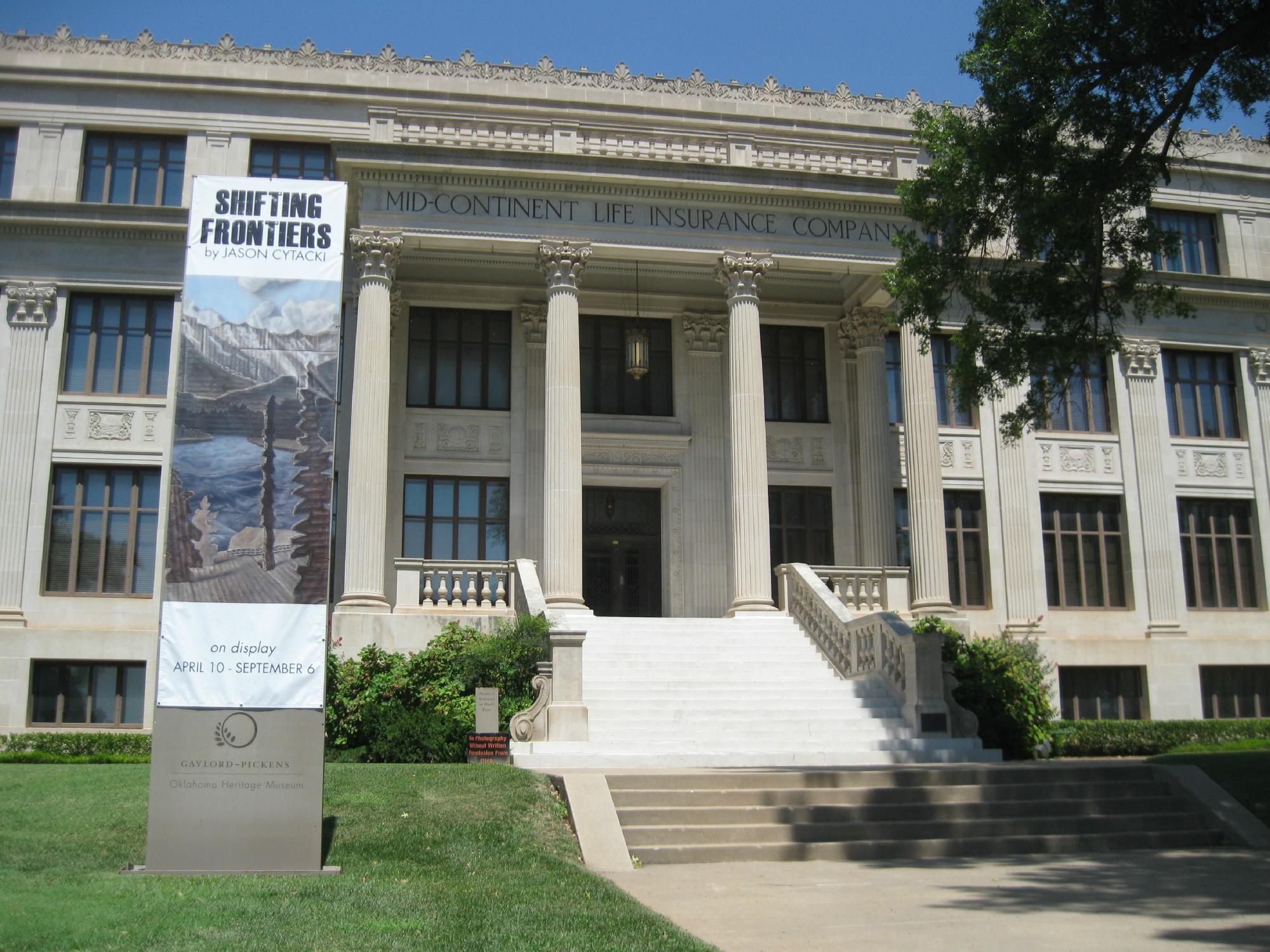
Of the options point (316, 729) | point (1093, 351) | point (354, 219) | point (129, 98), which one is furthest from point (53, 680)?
point (1093, 351)

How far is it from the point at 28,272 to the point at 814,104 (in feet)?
65.1

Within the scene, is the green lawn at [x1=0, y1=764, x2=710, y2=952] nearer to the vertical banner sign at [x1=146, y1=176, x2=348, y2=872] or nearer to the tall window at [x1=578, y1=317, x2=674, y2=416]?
the vertical banner sign at [x1=146, y1=176, x2=348, y2=872]

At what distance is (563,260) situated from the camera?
2517cm

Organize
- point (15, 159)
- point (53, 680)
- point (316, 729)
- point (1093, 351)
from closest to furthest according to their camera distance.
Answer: point (316, 729), point (1093, 351), point (53, 680), point (15, 159)

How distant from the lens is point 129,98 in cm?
2889

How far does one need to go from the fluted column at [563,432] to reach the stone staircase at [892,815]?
8546mm

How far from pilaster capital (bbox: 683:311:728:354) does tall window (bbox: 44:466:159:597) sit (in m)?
13.1

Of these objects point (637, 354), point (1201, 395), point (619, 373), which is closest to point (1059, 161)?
point (637, 354)

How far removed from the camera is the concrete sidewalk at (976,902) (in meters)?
8.67

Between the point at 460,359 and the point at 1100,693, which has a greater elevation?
the point at 460,359

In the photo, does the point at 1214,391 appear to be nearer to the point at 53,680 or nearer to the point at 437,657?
the point at 437,657

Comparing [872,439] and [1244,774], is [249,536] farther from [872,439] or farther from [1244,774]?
[872,439]

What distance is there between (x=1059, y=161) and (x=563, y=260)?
11.2m

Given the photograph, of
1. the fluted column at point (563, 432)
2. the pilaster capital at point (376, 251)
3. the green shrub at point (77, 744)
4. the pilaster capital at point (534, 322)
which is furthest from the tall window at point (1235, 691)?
the green shrub at point (77, 744)
